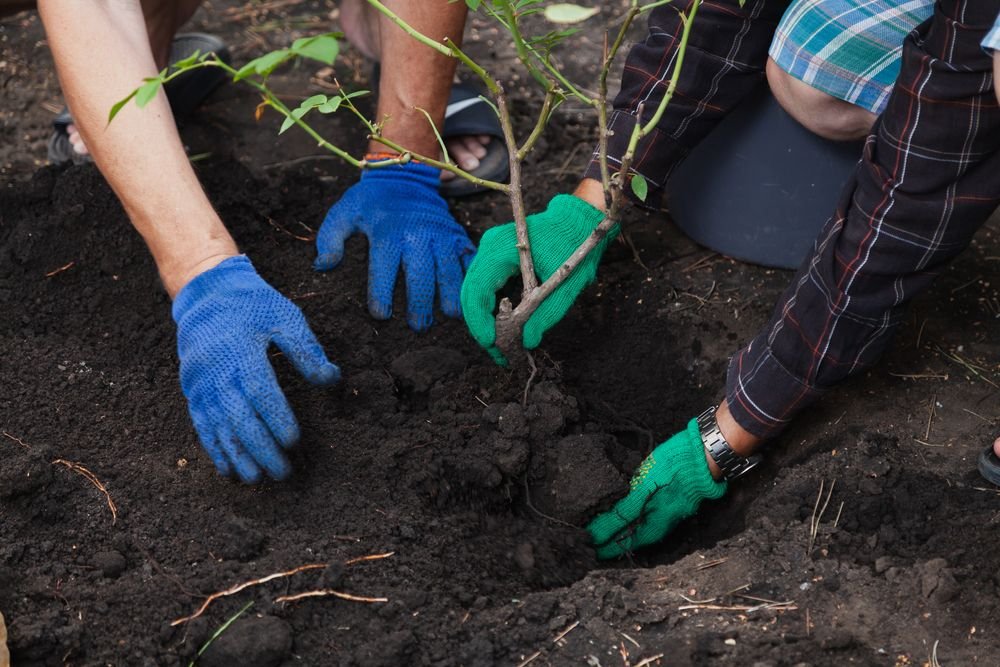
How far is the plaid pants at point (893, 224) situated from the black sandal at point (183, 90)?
54.8 inches

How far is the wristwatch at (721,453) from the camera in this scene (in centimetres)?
172

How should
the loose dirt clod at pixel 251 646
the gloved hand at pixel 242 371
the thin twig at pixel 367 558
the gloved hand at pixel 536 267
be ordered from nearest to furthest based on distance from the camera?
the loose dirt clod at pixel 251 646 → the thin twig at pixel 367 558 → the gloved hand at pixel 242 371 → the gloved hand at pixel 536 267

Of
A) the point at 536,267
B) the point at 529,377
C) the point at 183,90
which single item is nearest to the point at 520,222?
the point at 536,267

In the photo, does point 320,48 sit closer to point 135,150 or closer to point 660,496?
point 135,150

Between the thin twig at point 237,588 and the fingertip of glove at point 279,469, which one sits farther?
the fingertip of glove at point 279,469

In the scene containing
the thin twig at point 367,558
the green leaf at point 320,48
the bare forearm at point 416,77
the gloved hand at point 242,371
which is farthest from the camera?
the bare forearm at point 416,77

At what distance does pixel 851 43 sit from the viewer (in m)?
1.76

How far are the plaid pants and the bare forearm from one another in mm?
543

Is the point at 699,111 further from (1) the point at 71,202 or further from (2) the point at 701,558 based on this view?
(1) the point at 71,202

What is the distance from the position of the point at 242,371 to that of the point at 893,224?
3.39 feet

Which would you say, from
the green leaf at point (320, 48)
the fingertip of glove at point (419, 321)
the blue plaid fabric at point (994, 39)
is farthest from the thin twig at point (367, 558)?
the blue plaid fabric at point (994, 39)

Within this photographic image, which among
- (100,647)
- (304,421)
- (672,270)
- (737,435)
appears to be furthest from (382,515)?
(672,270)

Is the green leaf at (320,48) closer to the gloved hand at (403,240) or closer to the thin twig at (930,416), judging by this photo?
the gloved hand at (403,240)

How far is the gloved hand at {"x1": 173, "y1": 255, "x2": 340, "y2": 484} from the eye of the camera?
161cm
